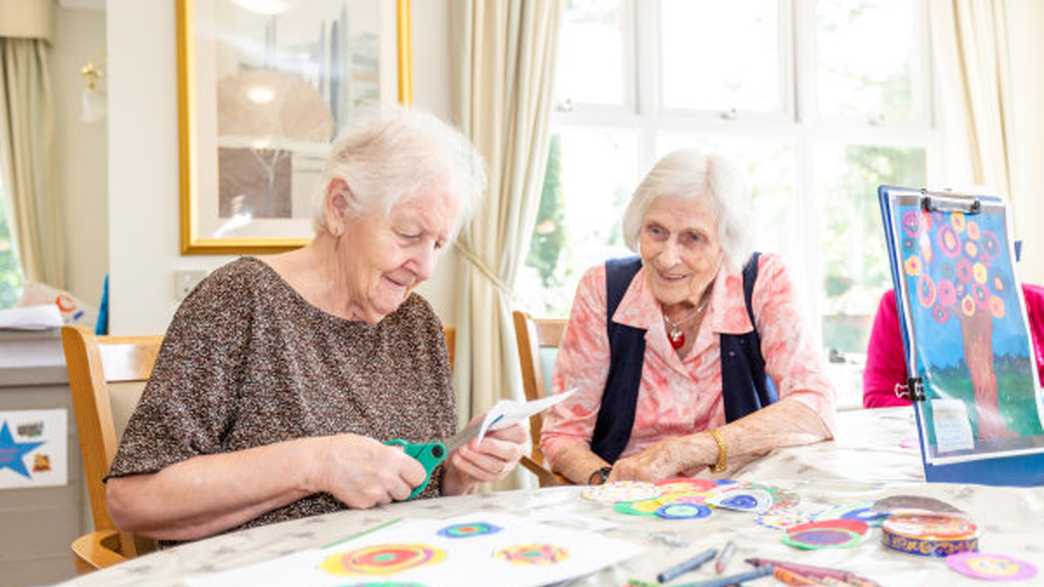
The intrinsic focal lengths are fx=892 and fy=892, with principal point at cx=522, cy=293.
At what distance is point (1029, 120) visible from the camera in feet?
13.1

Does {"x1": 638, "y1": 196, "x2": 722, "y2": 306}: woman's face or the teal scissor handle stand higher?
{"x1": 638, "y1": 196, "x2": 722, "y2": 306}: woman's face

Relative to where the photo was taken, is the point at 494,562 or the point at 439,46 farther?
the point at 439,46

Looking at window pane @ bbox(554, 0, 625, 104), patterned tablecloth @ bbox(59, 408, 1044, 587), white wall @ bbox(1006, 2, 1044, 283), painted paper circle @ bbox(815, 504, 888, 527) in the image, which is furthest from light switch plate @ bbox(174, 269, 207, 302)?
white wall @ bbox(1006, 2, 1044, 283)

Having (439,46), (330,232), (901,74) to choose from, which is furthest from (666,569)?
(901,74)

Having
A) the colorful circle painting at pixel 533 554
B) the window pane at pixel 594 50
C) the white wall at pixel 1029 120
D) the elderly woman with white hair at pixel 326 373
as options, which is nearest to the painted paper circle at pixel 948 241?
the elderly woman with white hair at pixel 326 373

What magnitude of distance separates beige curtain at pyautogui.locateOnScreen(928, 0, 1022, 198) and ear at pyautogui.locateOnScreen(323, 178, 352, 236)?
3.33 meters

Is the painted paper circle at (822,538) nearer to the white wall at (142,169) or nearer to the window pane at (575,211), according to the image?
the white wall at (142,169)

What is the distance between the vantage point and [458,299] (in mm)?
3215

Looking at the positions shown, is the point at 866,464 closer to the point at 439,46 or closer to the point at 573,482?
the point at 573,482

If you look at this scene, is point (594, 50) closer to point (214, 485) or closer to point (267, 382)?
point (267, 382)

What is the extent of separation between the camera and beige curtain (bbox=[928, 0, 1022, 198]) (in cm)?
385

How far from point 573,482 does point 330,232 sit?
26.3 inches

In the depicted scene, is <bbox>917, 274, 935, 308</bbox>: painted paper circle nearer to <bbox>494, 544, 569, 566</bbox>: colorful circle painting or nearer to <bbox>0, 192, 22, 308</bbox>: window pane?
<bbox>494, 544, 569, 566</bbox>: colorful circle painting

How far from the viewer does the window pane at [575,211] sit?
3.63m
